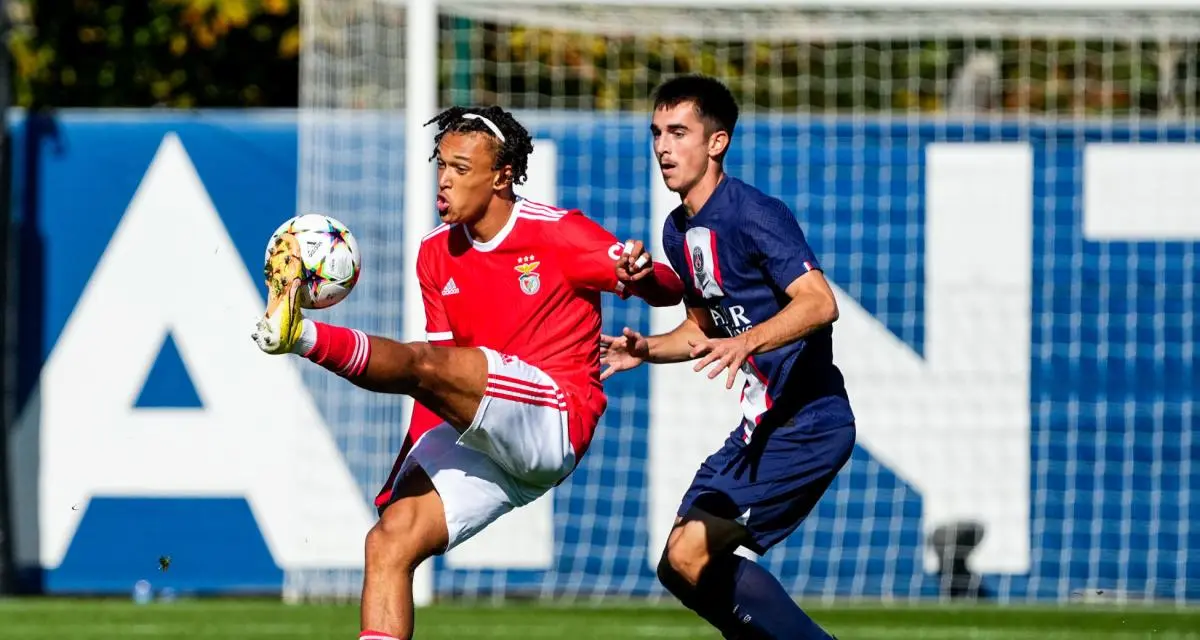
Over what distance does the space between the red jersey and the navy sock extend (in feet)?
2.13

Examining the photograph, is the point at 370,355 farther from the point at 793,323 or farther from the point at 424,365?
the point at 793,323

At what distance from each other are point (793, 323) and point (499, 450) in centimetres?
113

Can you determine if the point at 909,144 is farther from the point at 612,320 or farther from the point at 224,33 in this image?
the point at 224,33

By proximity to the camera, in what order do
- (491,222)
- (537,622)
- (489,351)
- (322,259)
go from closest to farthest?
1. (322,259)
2. (489,351)
3. (491,222)
4. (537,622)

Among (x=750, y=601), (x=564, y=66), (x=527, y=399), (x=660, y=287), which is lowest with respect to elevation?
(x=750, y=601)

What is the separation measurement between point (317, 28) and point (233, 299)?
1.77m

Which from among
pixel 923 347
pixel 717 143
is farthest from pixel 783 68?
pixel 717 143

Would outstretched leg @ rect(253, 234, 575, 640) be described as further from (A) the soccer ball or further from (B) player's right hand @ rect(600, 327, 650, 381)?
(B) player's right hand @ rect(600, 327, 650, 381)

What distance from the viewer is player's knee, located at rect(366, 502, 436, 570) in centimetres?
625

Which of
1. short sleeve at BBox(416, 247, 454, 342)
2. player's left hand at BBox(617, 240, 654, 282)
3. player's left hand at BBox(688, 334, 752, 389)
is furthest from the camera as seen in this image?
short sleeve at BBox(416, 247, 454, 342)

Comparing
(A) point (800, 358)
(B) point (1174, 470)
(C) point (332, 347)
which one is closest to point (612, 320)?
(B) point (1174, 470)

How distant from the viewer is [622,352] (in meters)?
6.75

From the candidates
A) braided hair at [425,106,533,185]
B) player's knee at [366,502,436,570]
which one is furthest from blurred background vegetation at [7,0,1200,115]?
player's knee at [366,502,436,570]

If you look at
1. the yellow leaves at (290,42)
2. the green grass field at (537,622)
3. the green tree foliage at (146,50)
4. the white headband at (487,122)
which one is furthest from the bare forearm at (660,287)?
the yellow leaves at (290,42)
